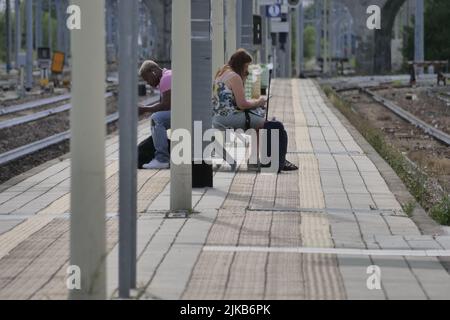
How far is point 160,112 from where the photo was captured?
1344 cm

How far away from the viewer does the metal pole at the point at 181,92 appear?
991cm

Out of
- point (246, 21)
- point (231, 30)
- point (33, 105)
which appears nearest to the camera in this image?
point (231, 30)

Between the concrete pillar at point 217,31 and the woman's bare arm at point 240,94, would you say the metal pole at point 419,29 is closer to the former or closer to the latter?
the concrete pillar at point 217,31

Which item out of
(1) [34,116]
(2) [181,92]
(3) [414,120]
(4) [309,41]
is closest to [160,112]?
(2) [181,92]

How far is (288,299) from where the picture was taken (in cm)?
652

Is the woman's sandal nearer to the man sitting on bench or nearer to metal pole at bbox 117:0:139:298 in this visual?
the man sitting on bench

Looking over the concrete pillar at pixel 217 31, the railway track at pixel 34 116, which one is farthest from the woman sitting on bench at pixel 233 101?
the railway track at pixel 34 116

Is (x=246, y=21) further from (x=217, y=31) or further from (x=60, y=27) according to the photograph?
(x=60, y=27)

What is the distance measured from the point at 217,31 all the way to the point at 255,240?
8.36m

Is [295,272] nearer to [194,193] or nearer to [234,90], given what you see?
[194,193]

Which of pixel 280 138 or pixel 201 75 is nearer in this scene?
pixel 201 75

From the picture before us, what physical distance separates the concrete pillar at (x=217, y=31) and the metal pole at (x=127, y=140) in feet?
29.9

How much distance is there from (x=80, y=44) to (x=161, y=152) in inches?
294

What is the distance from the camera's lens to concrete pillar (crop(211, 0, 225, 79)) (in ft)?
52.4
